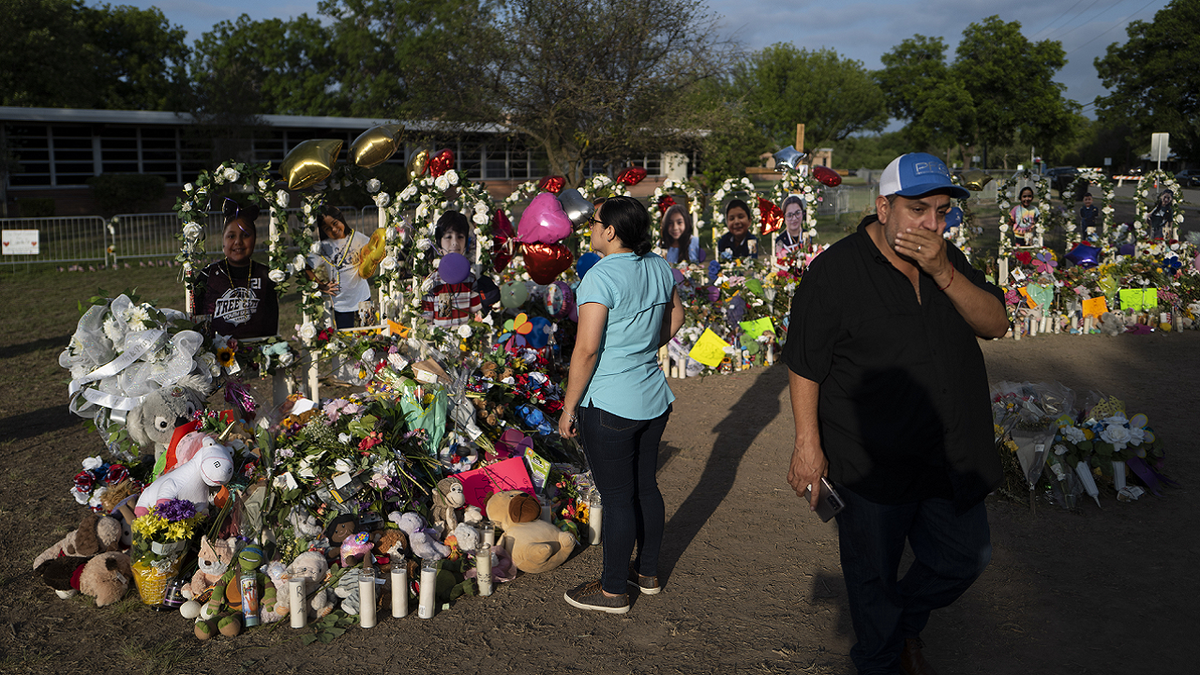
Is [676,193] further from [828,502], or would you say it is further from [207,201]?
[828,502]

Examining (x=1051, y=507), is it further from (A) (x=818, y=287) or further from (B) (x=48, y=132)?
(B) (x=48, y=132)

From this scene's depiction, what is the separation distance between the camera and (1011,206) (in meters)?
11.4

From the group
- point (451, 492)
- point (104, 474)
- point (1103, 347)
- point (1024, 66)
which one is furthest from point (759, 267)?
point (1024, 66)

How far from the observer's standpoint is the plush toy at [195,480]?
4160mm

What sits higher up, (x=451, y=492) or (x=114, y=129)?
(x=114, y=129)

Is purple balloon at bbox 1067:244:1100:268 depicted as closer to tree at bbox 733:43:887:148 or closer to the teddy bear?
the teddy bear

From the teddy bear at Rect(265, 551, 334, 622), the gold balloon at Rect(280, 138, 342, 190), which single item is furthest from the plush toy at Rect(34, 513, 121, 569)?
the gold balloon at Rect(280, 138, 342, 190)

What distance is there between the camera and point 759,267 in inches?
413

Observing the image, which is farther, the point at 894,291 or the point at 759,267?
the point at 759,267

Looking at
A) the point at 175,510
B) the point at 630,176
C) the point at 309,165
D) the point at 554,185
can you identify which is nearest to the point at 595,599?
the point at 175,510

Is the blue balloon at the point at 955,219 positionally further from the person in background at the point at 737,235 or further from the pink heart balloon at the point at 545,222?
the pink heart balloon at the point at 545,222

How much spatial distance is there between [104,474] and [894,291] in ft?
14.4

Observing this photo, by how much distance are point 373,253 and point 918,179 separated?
17.0 ft

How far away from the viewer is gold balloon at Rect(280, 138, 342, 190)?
6133mm
